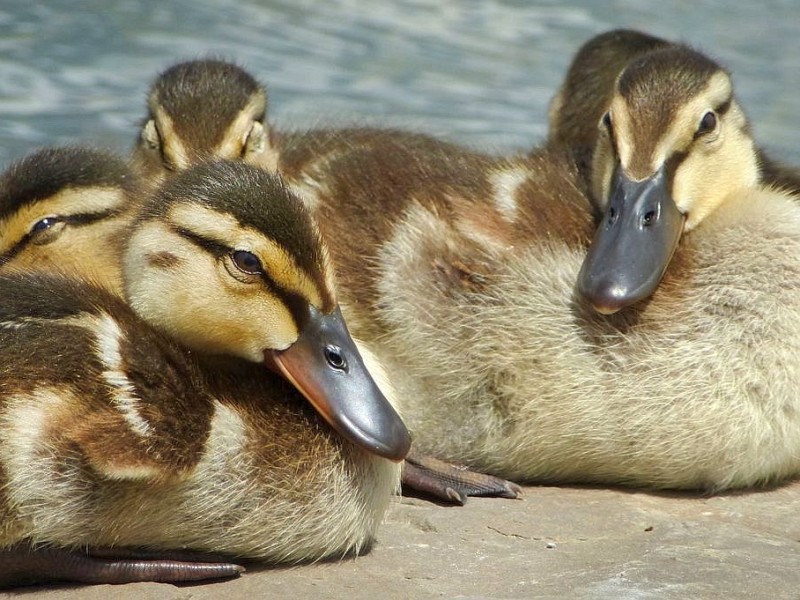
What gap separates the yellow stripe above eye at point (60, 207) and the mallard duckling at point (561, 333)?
1.88 feet

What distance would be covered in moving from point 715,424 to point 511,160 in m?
1.00

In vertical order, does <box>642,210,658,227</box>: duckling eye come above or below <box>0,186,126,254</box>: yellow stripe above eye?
above

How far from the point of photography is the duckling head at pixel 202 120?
4.46m

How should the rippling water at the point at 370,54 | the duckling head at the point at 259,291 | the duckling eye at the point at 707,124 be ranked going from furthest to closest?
the rippling water at the point at 370,54 → the duckling eye at the point at 707,124 → the duckling head at the point at 259,291

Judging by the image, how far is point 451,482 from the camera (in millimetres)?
3922

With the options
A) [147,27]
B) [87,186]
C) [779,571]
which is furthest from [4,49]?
[779,571]

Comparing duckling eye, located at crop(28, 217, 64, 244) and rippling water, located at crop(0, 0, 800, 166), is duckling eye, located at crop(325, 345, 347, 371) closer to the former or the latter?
duckling eye, located at crop(28, 217, 64, 244)

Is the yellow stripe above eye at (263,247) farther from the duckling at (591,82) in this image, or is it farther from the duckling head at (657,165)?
the duckling at (591,82)

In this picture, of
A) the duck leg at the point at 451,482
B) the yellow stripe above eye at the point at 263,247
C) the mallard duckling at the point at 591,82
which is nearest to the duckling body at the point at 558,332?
the duck leg at the point at 451,482

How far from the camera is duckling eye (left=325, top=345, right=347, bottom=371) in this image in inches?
130

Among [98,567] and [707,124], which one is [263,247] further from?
[707,124]

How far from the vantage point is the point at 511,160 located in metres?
4.41

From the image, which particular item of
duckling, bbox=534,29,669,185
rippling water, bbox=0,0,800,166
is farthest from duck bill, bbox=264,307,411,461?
rippling water, bbox=0,0,800,166

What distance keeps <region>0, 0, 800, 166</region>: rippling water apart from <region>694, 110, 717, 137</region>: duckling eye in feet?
9.57
